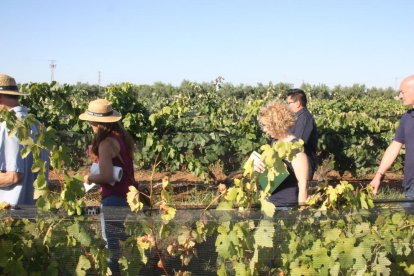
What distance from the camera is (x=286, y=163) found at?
3270 mm

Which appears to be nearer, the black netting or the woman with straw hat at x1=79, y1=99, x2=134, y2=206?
the black netting

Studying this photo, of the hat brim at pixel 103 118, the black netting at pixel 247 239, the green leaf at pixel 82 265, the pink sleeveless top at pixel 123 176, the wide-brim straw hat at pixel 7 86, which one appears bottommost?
the green leaf at pixel 82 265

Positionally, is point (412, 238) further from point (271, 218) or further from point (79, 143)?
point (79, 143)

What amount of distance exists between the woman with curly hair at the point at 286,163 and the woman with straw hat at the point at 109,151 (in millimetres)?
858

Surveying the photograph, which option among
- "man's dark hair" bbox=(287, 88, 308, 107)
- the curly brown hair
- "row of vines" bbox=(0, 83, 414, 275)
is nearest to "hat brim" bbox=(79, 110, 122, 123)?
"row of vines" bbox=(0, 83, 414, 275)

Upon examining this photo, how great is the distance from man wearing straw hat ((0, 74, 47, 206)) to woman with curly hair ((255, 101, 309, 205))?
4.53ft

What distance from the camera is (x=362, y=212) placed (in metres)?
2.44

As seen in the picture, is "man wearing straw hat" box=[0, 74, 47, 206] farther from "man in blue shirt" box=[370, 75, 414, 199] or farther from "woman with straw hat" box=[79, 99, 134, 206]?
"man in blue shirt" box=[370, 75, 414, 199]

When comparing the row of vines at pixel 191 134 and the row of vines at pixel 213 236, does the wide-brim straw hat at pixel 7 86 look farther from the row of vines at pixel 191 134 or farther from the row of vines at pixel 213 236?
the row of vines at pixel 191 134

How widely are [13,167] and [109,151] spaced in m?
0.51

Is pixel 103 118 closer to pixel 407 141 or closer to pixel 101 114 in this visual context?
pixel 101 114

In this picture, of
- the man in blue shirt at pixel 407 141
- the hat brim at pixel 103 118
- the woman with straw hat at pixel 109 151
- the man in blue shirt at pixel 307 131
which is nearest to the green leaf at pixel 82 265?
the woman with straw hat at pixel 109 151

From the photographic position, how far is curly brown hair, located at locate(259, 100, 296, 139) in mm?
3287

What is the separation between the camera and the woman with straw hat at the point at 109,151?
9.73 ft
